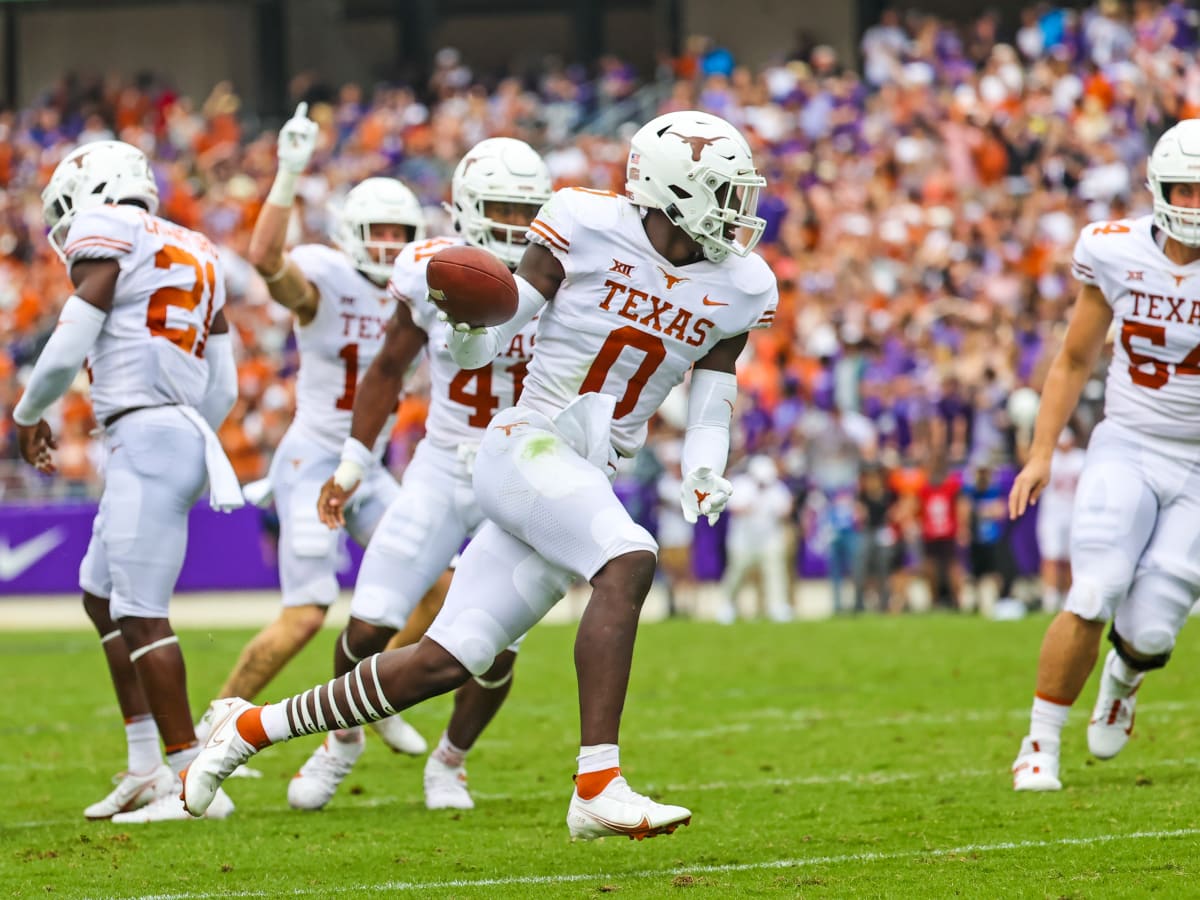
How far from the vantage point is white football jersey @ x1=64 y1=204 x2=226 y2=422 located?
5676 mm

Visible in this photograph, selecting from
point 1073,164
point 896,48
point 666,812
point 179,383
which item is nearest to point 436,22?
point 896,48

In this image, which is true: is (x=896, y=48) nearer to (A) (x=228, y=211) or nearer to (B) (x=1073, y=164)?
(B) (x=1073, y=164)

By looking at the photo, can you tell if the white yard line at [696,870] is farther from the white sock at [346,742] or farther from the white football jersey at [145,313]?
the white football jersey at [145,313]

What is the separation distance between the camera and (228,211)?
21.0 meters

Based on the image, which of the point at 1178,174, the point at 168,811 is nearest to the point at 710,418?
the point at 1178,174

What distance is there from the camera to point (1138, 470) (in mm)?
5660

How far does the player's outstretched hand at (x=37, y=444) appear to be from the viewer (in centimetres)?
589

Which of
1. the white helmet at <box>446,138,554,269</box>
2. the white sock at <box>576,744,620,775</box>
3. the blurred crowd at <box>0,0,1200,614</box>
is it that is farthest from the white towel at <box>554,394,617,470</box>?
the blurred crowd at <box>0,0,1200,614</box>

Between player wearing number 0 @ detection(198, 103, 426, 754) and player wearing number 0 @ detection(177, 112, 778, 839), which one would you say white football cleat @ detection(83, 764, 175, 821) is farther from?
player wearing number 0 @ detection(177, 112, 778, 839)

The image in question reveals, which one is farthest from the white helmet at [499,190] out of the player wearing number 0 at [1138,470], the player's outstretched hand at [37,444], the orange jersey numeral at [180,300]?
the player wearing number 0 at [1138,470]

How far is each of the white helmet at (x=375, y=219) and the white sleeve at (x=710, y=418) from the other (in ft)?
7.01

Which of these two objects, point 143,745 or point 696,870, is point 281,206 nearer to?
point 143,745

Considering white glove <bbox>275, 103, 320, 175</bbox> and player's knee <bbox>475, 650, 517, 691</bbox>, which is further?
white glove <bbox>275, 103, 320, 175</bbox>

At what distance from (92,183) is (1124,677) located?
3.62 m
